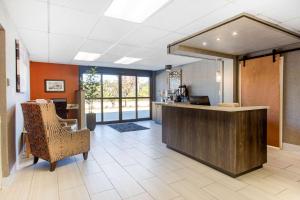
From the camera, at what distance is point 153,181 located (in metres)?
2.58

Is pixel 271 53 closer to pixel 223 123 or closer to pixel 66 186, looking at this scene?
pixel 223 123

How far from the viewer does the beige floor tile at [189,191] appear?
7.14ft

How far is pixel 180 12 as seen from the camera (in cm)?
254

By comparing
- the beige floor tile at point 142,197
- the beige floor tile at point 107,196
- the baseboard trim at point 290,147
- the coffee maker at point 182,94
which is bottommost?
the beige floor tile at point 142,197

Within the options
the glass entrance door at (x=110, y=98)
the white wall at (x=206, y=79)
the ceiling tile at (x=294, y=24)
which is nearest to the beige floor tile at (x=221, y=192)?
the ceiling tile at (x=294, y=24)

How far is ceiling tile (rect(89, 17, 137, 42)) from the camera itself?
9.48ft

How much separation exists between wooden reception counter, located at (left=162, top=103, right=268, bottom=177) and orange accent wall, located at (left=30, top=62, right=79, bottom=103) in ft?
15.8

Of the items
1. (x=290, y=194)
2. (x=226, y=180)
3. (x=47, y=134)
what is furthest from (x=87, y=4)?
(x=290, y=194)

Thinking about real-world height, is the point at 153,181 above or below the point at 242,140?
below

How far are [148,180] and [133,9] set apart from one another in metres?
2.48

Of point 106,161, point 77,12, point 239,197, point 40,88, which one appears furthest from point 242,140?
point 40,88

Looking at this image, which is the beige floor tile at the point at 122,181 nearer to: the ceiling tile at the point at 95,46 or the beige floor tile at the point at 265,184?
the beige floor tile at the point at 265,184

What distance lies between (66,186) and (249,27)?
12.3 ft

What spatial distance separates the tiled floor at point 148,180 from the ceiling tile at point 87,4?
245 centimetres
